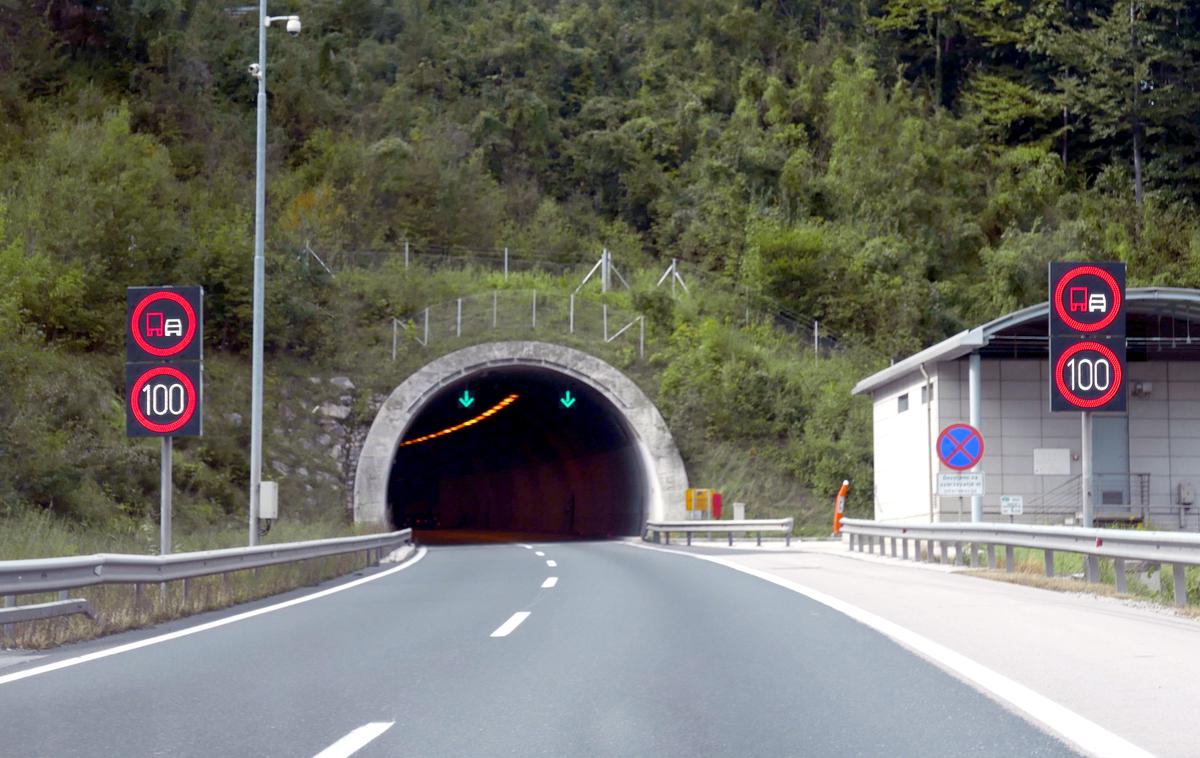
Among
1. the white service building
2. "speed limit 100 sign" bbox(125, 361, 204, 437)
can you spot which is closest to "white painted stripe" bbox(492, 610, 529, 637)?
"speed limit 100 sign" bbox(125, 361, 204, 437)

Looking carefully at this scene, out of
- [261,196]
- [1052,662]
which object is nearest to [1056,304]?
[1052,662]

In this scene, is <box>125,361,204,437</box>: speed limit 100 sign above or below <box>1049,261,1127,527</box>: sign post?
below

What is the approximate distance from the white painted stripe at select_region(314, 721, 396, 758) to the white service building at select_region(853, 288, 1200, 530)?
22771 mm

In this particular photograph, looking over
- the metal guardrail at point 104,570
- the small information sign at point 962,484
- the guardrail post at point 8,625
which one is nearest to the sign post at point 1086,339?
the small information sign at point 962,484

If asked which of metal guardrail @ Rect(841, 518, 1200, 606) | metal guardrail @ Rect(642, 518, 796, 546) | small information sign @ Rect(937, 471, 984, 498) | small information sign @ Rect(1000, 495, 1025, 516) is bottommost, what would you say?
metal guardrail @ Rect(642, 518, 796, 546)

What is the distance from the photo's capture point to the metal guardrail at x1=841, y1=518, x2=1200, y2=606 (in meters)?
12.4

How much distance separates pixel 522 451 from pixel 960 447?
33.0m

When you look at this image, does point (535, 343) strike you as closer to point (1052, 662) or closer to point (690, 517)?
point (690, 517)

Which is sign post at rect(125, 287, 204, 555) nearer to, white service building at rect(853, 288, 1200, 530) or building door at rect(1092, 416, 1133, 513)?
white service building at rect(853, 288, 1200, 530)

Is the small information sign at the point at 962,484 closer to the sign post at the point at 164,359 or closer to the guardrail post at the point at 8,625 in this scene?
the sign post at the point at 164,359

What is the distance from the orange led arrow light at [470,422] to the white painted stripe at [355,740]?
39.3 m

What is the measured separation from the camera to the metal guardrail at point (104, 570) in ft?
32.1

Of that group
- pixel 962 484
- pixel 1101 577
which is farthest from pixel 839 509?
pixel 1101 577

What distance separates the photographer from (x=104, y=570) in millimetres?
11188
